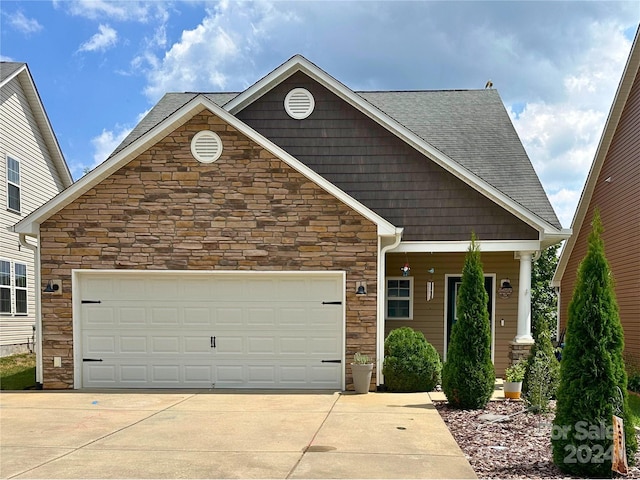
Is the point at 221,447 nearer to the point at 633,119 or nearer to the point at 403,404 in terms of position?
the point at 403,404

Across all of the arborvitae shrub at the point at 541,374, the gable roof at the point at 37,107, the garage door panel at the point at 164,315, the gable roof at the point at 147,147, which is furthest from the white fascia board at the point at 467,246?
the gable roof at the point at 37,107

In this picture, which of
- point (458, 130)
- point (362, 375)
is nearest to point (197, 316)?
point (362, 375)

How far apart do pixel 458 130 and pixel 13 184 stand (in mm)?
12567

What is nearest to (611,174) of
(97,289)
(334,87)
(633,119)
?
(633,119)

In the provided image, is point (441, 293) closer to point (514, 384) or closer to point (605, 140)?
point (514, 384)

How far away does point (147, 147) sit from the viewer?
32.7 ft

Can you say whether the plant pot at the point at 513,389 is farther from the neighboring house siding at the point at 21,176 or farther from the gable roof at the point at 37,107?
the gable roof at the point at 37,107

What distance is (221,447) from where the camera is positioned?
238 inches

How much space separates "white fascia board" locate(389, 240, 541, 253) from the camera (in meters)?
10.9

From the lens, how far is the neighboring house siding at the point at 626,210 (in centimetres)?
1243

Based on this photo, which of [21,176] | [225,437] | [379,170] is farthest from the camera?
[21,176]

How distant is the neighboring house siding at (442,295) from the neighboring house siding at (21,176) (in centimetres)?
1046

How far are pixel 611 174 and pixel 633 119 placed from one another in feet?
5.83

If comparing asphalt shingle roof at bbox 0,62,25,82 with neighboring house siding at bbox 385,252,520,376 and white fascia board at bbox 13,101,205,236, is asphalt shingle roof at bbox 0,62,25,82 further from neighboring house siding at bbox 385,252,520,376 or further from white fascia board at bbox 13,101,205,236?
neighboring house siding at bbox 385,252,520,376
